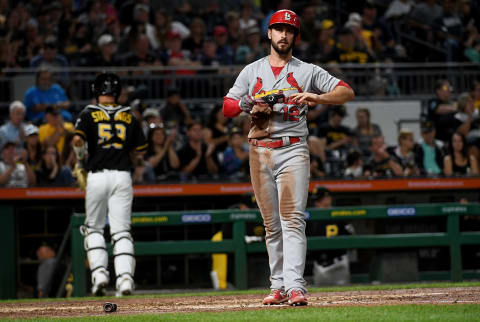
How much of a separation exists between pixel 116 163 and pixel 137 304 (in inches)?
63.4

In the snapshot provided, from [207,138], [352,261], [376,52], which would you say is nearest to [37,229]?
[207,138]

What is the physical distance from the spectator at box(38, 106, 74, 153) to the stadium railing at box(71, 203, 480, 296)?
282 cm

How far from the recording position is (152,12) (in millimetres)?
18078

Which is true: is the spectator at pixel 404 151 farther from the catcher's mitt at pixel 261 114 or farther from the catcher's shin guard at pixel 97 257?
the catcher's mitt at pixel 261 114

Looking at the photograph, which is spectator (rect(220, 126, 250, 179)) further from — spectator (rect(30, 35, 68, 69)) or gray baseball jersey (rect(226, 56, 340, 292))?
gray baseball jersey (rect(226, 56, 340, 292))

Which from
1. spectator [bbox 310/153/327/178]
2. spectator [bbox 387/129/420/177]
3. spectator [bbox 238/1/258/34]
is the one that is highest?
spectator [bbox 238/1/258/34]

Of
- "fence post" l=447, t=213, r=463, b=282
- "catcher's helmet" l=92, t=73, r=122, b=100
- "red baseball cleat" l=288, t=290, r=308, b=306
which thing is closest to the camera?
"red baseball cleat" l=288, t=290, r=308, b=306

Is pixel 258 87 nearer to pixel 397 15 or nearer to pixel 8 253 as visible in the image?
pixel 8 253

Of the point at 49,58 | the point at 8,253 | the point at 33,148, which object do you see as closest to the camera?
the point at 8,253

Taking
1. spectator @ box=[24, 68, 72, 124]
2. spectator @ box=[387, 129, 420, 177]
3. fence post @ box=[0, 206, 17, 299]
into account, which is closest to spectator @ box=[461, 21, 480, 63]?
spectator @ box=[387, 129, 420, 177]

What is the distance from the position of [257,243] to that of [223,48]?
6.95m

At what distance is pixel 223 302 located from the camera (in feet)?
24.8

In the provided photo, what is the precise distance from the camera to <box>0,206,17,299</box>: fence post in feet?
37.4

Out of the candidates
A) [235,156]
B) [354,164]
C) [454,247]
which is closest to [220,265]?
[235,156]
